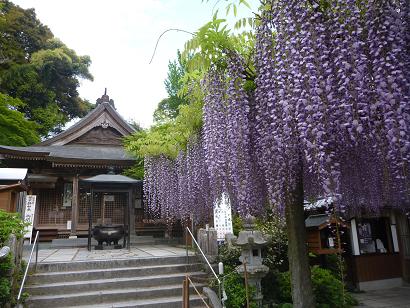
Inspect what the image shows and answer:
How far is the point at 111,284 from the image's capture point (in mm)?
6512

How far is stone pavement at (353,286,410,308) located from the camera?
7.57 metres

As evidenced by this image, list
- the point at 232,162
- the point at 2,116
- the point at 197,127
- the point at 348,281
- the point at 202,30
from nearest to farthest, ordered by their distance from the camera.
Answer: the point at 202,30 < the point at 232,162 < the point at 197,127 < the point at 348,281 < the point at 2,116

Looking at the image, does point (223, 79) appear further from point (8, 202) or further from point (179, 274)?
point (8, 202)

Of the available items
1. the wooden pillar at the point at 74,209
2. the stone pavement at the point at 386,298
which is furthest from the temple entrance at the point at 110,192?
the stone pavement at the point at 386,298

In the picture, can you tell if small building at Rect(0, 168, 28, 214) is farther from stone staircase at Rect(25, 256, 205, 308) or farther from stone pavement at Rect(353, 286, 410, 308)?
stone pavement at Rect(353, 286, 410, 308)

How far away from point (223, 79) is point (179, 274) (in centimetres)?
461

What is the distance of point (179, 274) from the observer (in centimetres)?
717

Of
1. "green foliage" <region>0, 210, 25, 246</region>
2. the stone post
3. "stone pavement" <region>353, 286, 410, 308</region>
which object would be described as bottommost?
"stone pavement" <region>353, 286, 410, 308</region>

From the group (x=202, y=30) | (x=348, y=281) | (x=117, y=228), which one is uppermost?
(x=202, y=30)

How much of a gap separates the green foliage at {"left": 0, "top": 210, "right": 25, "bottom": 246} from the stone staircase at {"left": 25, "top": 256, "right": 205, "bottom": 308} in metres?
0.99

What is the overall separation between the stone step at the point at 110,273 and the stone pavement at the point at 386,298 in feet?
13.6

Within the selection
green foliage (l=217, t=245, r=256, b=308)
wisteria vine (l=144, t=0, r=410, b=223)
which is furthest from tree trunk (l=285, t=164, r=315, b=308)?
Result: green foliage (l=217, t=245, r=256, b=308)

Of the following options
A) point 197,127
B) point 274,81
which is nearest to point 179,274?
point 197,127

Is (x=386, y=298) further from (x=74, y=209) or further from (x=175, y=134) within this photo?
(x=74, y=209)
